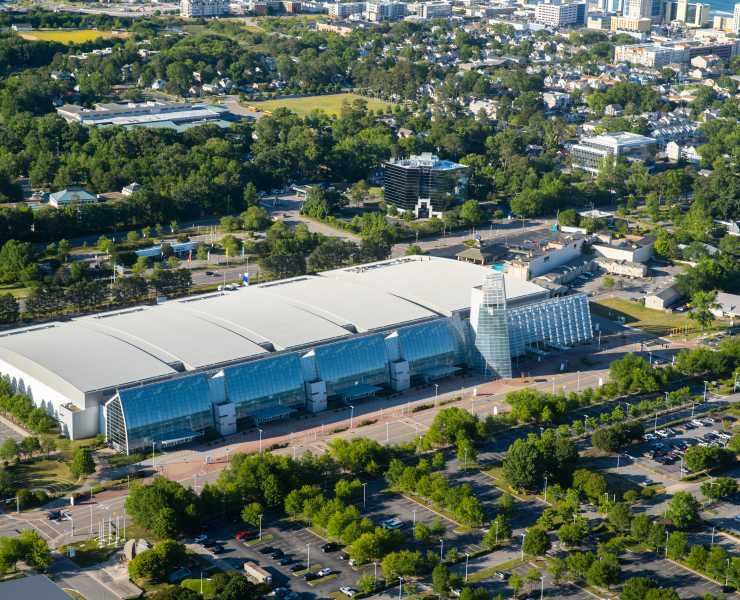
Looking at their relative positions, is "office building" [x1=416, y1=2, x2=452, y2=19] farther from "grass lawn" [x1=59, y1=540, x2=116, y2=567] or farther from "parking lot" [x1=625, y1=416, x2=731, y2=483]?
"grass lawn" [x1=59, y1=540, x2=116, y2=567]

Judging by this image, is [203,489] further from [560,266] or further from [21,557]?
[560,266]

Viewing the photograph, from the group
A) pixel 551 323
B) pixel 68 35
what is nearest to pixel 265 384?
pixel 551 323

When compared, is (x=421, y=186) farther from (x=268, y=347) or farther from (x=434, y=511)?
(x=434, y=511)

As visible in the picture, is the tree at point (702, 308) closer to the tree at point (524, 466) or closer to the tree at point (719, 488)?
the tree at point (719, 488)

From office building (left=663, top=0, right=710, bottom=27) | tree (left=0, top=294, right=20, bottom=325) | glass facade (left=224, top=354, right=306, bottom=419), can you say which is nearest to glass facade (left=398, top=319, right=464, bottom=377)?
glass facade (left=224, top=354, right=306, bottom=419)

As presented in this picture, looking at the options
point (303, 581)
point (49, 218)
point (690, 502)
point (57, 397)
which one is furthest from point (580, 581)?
point (49, 218)

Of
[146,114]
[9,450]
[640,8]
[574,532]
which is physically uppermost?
[640,8]
